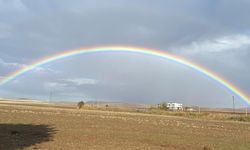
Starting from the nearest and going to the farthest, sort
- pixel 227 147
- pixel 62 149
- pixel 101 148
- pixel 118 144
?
pixel 62 149
pixel 101 148
pixel 118 144
pixel 227 147

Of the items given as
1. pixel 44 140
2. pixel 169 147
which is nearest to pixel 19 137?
pixel 44 140

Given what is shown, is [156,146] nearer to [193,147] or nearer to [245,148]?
[193,147]

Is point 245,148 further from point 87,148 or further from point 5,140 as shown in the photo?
point 5,140

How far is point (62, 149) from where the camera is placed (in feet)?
72.1

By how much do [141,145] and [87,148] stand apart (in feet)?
14.5

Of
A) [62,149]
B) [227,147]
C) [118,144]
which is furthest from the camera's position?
[227,147]

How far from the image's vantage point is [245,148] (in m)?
27.8

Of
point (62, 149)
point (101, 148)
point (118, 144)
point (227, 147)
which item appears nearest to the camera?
point (62, 149)

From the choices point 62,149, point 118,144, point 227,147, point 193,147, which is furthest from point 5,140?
point 227,147

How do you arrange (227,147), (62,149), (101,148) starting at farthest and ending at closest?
1. (227,147)
2. (101,148)
3. (62,149)

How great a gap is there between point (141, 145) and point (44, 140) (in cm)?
618

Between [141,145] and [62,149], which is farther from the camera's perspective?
[141,145]

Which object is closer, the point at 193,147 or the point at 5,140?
the point at 5,140

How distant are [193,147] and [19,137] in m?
11.5
